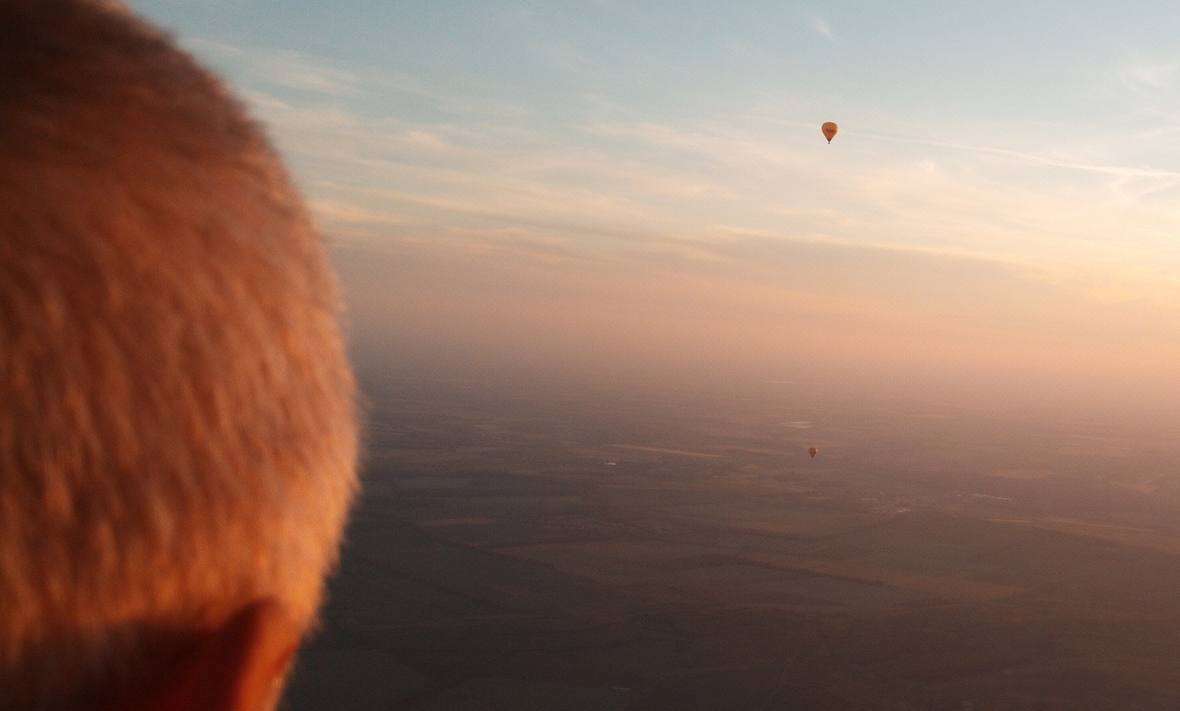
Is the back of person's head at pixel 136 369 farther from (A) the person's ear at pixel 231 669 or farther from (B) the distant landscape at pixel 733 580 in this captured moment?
(B) the distant landscape at pixel 733 580

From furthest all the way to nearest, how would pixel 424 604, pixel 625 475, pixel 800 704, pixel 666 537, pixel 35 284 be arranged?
pixel 625 475 → pixel 666 537 → pixel 424 604 → pixel 800 704 → pixel 35 284

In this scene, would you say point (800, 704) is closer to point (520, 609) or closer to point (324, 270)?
point (520, 609)

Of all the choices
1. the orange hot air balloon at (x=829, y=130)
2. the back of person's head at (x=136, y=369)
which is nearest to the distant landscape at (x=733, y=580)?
the back of person's head at (x=136, y=369)

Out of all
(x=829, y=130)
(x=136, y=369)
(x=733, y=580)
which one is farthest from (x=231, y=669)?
(x=733, y=580)

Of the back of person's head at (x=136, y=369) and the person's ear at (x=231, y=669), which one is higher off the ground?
the back of person's head at (x=136, y=369)

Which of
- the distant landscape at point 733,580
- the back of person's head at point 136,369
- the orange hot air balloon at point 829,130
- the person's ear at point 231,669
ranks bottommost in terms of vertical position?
the distant landscape at point 733,580

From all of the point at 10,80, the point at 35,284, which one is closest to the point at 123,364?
the point at 35,284

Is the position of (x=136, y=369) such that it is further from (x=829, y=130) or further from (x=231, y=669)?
(x=829, y=130)

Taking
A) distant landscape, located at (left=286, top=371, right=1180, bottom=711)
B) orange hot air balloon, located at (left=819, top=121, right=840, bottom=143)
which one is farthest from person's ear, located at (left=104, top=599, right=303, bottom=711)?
orange hot air balloon, located at (left=819, top=121, right=840, bottom=143)
